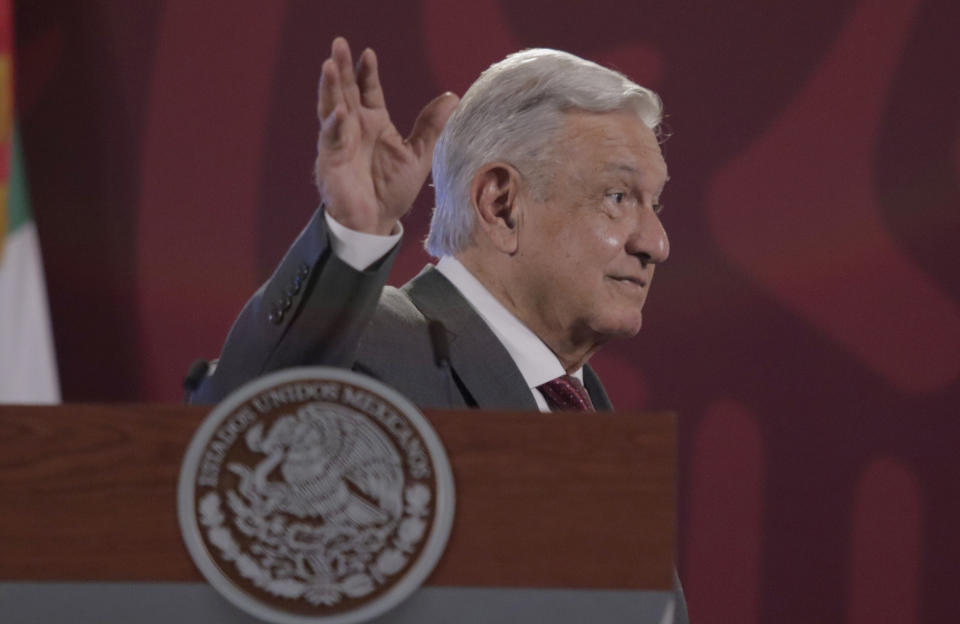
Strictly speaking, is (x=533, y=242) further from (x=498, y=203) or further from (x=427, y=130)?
(x=427, y=130)

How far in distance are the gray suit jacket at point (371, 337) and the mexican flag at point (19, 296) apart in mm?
1184

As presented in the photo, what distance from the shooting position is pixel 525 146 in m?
1.76

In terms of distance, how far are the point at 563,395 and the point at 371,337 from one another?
0.28 meters

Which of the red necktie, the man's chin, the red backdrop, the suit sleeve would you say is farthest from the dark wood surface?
the red backdrop

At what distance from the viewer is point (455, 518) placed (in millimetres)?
888

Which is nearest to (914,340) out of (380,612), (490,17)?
(490,17)

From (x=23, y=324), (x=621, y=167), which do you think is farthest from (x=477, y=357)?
(x=23, y=324)

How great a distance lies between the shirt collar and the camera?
167cm

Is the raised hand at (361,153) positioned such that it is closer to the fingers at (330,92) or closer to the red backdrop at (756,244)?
the fingers at (330,92)

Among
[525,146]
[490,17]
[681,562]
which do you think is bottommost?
[681,562]

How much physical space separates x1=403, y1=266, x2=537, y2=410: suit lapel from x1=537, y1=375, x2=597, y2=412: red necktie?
9 cm

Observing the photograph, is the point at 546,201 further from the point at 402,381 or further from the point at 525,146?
the point at 402,381

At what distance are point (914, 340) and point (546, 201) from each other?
1.38 meters

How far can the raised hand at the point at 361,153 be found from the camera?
3.87ft
